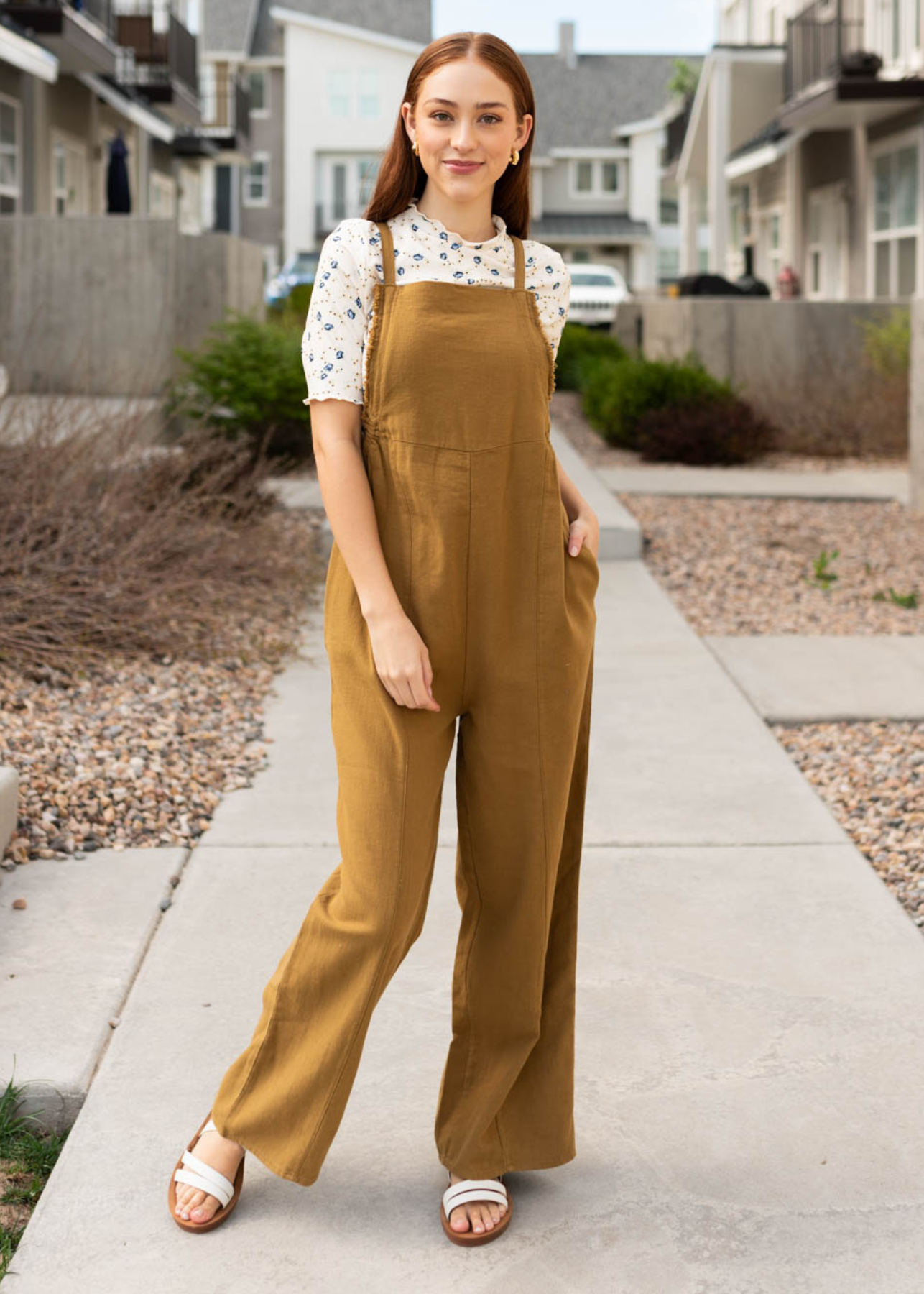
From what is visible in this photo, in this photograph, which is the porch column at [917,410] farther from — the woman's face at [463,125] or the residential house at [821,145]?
the woman's face at [463,125]

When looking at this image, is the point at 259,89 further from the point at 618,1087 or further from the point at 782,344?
the point at 618,1087

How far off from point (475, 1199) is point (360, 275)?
1429mm

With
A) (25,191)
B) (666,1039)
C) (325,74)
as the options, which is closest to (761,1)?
(25,191)

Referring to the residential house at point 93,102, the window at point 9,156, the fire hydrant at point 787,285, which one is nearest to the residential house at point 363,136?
the residential house at point 93,102

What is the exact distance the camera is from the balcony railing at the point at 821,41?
18681 mm

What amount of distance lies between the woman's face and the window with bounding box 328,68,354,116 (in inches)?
1856

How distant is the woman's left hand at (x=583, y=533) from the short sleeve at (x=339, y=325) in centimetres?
38

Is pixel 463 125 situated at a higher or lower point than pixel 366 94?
lower

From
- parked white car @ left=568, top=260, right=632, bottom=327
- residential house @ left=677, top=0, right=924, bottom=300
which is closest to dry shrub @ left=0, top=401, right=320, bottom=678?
residential house @ left=677, top=0, right=924, bottom=300

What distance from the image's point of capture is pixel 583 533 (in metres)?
2.29

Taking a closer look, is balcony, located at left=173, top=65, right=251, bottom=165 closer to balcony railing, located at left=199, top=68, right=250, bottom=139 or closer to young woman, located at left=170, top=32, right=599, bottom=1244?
balcony railing, located at left=199, top=68, right=250, bottom=139

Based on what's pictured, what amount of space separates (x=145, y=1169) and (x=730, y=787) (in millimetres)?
2540

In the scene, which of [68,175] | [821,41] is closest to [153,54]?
[68,175]

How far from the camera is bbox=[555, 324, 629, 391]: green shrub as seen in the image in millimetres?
18547
